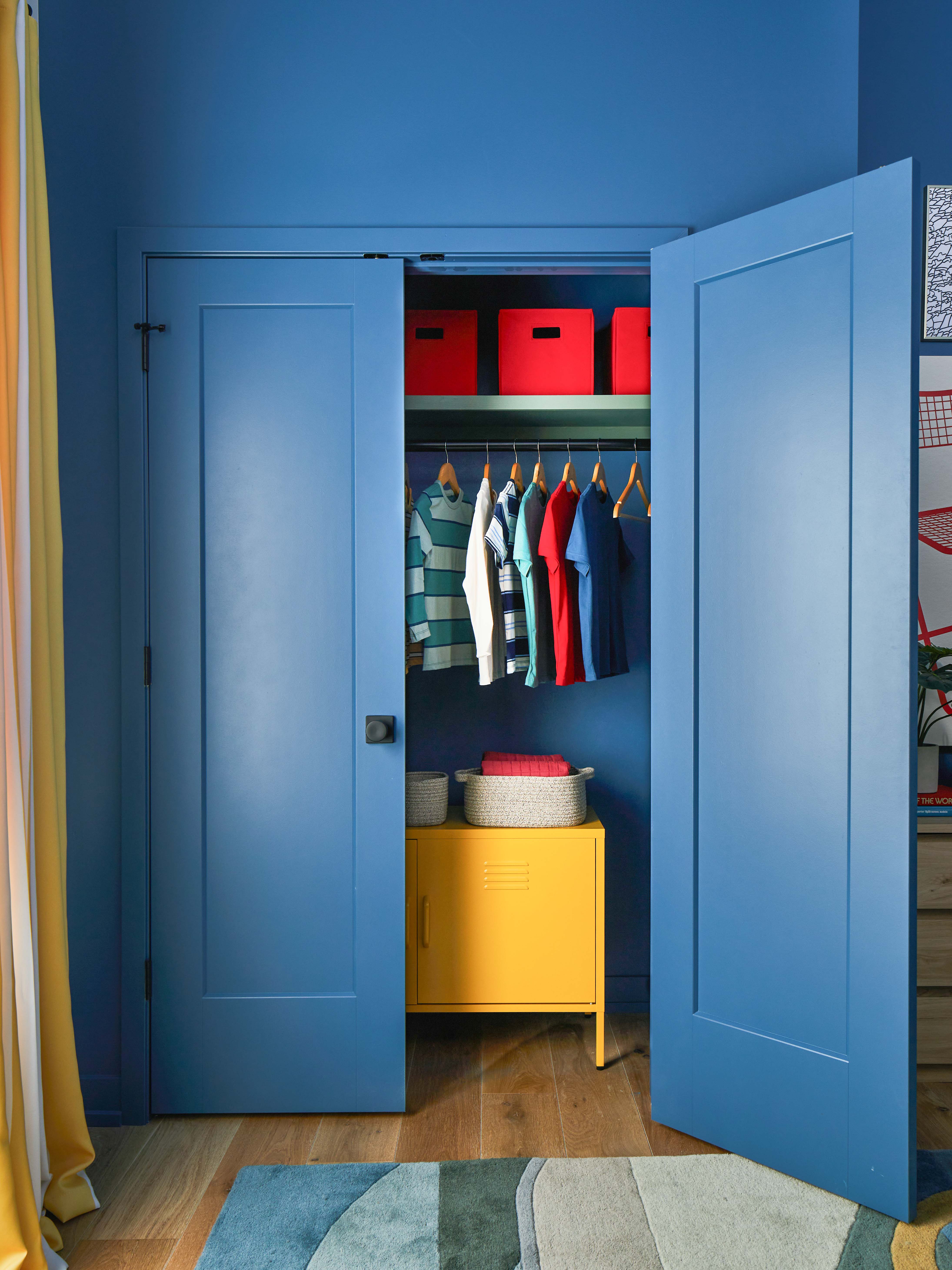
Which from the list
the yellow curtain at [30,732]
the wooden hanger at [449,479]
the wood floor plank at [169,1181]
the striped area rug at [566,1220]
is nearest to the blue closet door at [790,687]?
the striped area rug at [566,1220]

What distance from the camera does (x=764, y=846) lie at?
74.7 inches

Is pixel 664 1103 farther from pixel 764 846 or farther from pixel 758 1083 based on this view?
pixel 764 846

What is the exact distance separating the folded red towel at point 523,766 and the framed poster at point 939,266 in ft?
6.30

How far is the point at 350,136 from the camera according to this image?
2086 millimetres

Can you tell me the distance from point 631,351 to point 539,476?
1.48ft

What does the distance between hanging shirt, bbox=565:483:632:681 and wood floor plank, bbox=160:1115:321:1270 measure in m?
1.42

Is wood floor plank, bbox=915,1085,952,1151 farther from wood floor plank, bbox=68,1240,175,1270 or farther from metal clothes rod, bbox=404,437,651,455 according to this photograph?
metal clothes rod, bbox=404,437,651,455

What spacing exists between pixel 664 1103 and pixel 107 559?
201cm

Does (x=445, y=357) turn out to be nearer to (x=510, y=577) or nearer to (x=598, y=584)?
(x=510, y=577)

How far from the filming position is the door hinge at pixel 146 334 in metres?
2.07

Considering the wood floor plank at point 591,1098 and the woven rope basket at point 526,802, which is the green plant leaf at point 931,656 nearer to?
the woven rope basket at point 526,802

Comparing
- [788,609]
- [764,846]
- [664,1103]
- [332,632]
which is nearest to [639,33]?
[788,609]

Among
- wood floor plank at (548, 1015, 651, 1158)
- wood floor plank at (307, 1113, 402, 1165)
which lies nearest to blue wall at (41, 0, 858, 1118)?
wood floor plank at (307, 1113, 402, 1165)

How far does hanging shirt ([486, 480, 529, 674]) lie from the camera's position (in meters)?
2.37
